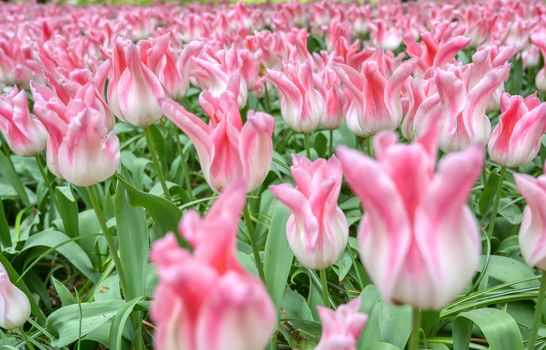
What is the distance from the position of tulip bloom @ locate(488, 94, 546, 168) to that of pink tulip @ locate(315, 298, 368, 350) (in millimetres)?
779

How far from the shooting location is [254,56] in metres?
2.44

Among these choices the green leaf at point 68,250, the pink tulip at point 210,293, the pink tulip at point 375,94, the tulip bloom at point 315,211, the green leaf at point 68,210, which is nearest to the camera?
the pink tulip at point 210,293

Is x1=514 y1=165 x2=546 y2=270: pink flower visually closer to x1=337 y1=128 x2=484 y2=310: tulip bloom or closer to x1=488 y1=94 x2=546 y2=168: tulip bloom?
x1=337 y1=128 x2=484 y2=310: tulip bloom

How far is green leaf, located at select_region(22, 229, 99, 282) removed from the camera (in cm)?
200

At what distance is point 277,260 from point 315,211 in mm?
370

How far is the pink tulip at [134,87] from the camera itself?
1562mm

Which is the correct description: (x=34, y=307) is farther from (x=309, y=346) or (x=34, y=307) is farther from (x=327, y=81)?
(x=327, y=81)

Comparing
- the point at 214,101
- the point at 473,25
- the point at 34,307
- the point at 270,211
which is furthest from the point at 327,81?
the point at 473,25

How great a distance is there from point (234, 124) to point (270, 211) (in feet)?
3.03

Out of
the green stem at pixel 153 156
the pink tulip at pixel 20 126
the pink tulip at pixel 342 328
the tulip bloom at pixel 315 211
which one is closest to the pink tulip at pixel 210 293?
the pink tulip at pixel 342 328

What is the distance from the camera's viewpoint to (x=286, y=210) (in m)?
1.57

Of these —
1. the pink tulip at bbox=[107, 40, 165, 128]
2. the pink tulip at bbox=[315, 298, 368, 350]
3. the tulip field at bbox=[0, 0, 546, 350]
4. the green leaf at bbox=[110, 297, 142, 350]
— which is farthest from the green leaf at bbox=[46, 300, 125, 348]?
the pink tulip at bbox=[315, 298, 368, 350]

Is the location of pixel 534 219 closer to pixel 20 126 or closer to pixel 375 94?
pixel 375 94

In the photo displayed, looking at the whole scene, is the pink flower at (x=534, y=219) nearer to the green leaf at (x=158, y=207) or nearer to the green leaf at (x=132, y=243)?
the green leaf at (x=158, y=207)
